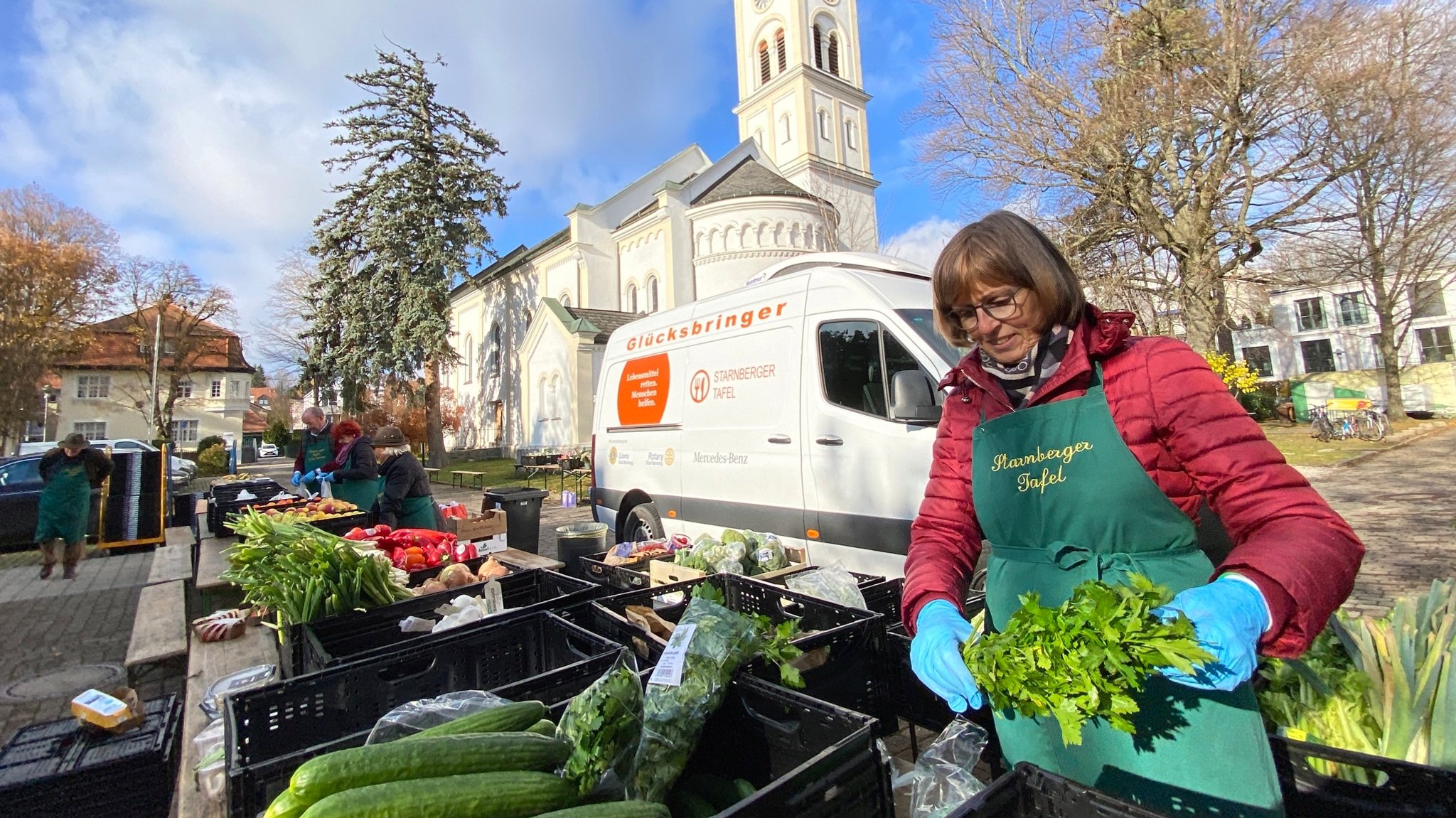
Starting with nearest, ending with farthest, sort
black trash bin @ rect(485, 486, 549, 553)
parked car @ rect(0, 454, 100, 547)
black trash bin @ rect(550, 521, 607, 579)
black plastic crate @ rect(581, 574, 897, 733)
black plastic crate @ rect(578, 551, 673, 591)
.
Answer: black plastic crate @ rect(581, 574, 897, 733) → black plastic crate @ rect(578, 551, 673, 591) → black trash bin @ rect(550, 521, 607, 579) → black trash bin @ rect(485, 486, 549, 553) → parked car @ rect(0, 454, 100, 547)

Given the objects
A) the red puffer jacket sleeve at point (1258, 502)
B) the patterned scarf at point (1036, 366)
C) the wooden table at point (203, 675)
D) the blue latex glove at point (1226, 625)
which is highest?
the patterned scarf at point (1036, 366)

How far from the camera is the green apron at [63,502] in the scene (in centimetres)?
907

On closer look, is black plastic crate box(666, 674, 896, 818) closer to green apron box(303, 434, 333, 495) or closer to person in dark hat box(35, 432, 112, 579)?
green apron box(303, 434, 333, 495)

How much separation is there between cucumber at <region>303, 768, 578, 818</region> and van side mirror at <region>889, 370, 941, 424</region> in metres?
3.31

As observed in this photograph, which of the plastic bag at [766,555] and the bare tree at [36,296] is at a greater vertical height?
the bare tree at [36,296]

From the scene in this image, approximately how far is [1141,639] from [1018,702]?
263 millimetres

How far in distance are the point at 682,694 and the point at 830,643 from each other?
758 millimetres

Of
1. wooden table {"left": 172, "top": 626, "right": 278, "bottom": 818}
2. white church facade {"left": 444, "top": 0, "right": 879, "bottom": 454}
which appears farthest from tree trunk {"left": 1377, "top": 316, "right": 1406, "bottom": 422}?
wooden table {"left": 172, "top": 626, "right": 278, "bottom": 818}

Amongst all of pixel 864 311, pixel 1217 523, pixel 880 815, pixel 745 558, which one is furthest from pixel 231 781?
pixel 864 311

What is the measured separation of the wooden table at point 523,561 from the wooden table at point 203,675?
1.37 m

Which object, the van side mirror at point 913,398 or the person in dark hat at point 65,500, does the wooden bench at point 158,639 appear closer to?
the van side mirror at point 913,398

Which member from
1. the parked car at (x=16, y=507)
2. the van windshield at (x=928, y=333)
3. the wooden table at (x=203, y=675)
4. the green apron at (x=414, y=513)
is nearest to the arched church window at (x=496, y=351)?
the parked car at (x=16, y=507)

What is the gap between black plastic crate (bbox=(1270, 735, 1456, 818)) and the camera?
4.14 feet

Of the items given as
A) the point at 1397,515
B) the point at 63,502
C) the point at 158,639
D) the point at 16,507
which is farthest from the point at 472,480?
the point at 1397,515
